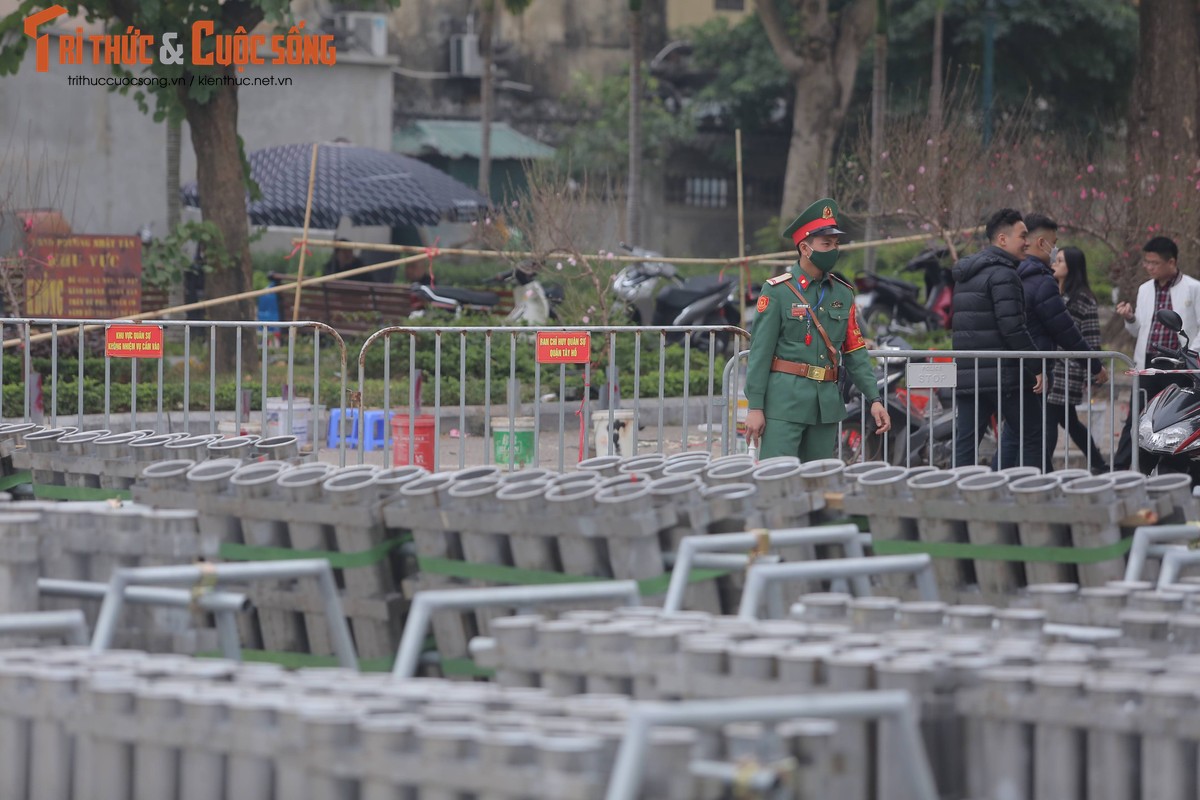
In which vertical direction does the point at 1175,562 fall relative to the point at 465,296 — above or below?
below

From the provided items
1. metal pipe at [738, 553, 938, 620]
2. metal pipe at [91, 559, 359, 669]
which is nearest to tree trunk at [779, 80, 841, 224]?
metal pipe at [738, 553, 938, 620]

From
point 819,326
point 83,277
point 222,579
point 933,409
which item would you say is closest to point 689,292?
point 83,277

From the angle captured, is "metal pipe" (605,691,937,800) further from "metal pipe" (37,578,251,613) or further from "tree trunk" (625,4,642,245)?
"tree trunk" (625,4,642,245)

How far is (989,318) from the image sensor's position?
10742 millimetres

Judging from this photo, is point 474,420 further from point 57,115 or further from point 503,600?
point 57,115

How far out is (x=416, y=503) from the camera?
558 centimetres

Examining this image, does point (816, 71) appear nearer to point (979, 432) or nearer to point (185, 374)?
point (979, 432)

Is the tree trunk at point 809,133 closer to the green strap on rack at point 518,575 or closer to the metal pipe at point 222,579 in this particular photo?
the green strap on rack at point 518,575

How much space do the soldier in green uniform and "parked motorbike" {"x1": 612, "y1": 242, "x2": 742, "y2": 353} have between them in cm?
986

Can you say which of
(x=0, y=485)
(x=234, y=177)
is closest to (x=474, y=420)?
(x=234, y=177)

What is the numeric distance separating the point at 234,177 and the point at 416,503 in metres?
13.4

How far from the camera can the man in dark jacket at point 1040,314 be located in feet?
35.2

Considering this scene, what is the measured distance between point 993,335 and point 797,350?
240 cm

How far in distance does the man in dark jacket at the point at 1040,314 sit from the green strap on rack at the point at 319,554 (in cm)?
575
